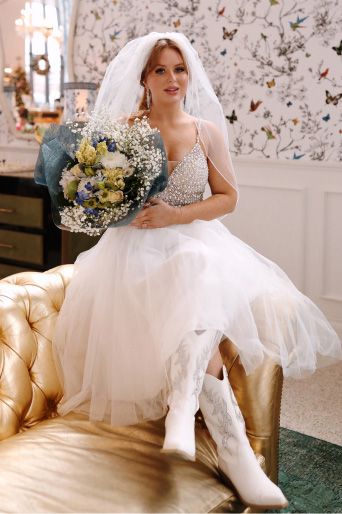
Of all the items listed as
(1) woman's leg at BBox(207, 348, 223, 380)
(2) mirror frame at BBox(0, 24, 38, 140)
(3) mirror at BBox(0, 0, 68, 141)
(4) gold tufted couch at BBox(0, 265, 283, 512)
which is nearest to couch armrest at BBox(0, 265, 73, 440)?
(4) gold tufted couch at BBox(0, 265, 283, 512)

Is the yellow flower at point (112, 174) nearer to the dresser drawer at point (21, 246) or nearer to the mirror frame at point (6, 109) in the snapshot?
the dresser drawer at point (21, 246)

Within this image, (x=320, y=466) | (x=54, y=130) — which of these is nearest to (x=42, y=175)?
(x=54, y=130)

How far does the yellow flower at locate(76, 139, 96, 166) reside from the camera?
1.93 m

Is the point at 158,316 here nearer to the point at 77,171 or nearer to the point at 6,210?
the point at 77,171

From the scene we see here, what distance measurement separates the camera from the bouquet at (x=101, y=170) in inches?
76.5

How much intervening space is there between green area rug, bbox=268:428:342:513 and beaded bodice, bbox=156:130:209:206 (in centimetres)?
110

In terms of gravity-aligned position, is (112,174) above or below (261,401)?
above

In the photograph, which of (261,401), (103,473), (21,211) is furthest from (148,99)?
(21,211)

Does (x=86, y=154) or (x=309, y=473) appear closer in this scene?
(x=86, y=154)

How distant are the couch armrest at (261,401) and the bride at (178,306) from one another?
5cm

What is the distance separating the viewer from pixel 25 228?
4531mm

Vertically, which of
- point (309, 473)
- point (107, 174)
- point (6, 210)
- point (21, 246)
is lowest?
point (309, 473)

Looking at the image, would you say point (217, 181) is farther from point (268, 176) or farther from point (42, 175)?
point (268, 176)

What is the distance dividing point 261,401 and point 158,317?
406mm
